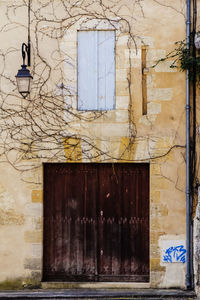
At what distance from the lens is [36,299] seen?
20.4 feet

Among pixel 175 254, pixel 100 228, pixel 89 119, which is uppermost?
pixel 89 119

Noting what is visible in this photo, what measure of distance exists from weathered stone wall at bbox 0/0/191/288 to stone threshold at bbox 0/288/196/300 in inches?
8.2

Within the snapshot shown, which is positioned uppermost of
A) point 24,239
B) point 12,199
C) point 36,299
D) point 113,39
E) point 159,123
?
point 113,39

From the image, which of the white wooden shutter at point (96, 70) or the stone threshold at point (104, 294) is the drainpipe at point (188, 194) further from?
the white wooden shutter at point (96, 70)

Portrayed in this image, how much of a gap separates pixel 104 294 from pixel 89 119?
2.87 metres

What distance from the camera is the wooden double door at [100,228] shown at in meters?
6.65

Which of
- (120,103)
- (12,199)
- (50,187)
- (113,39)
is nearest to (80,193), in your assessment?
(50,187)

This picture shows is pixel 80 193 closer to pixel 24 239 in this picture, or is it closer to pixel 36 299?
pixel 24 239

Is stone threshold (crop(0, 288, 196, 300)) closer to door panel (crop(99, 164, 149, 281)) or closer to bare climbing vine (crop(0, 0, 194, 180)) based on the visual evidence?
door panel (crop(99, 164, 149, 281))

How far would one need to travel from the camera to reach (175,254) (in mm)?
6484

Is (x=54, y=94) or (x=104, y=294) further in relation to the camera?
(x=54, y=94)

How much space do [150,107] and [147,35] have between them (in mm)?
1221

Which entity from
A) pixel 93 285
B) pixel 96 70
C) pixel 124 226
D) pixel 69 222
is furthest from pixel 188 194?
pixel 96 70

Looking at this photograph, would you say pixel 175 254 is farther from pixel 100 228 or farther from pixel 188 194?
pixel 100 228
